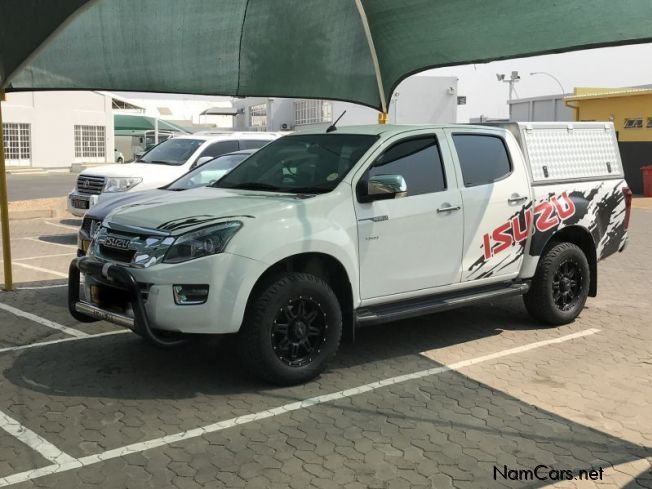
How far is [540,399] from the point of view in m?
5.12

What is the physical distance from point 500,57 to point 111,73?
15.6 feet

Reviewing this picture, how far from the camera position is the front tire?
16.2 feet

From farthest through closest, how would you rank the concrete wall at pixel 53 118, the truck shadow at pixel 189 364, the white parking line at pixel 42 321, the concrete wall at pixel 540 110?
the concrete wall at pixel 53 118, the concrete wall at pixel 540 110, the white parking line at pixel 42 321, the truck shadow at pixel 189 364

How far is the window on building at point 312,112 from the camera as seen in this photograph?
200ft

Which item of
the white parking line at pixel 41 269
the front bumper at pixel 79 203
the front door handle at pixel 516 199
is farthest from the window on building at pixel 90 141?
the front door handle at pixel 516 199

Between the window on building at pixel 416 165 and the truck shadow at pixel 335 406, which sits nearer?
the truck shadow at pixel 335 406

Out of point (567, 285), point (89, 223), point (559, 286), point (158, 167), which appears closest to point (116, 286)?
point (89, 223)

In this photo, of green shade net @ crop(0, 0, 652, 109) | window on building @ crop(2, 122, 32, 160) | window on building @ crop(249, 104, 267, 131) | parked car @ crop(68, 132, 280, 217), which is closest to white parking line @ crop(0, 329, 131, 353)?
green shade net @ crop(0, 0, 652, 109)

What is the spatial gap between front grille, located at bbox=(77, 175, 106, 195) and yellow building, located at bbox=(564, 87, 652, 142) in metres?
22.8

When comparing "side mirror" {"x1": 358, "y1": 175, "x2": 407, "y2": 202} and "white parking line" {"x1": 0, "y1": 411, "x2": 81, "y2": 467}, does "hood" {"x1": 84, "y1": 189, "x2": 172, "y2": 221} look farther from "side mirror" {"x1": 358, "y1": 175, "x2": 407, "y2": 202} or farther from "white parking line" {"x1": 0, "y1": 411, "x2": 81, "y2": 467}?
"white parking line" {"x1": 0, "y1": 411, "x2": 81, "y2": 467}

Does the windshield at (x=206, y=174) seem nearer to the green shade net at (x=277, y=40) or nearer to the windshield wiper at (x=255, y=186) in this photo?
the green shade net at (x=277, y=40)

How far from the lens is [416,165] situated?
6059mm

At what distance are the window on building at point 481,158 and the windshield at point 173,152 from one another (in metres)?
7.62

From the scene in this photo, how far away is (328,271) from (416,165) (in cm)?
127
